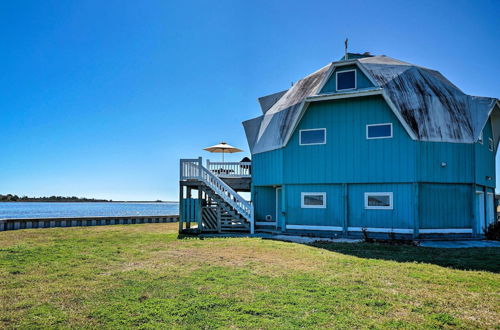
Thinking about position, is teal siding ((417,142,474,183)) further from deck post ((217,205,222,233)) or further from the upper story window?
deck post ((217,205,222,233))

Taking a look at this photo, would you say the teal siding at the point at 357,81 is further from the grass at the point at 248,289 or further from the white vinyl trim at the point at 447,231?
the grass at the point at 248,289

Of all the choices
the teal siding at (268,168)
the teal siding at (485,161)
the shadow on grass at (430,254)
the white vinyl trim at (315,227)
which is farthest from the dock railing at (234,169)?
the teal siding at (485,161)

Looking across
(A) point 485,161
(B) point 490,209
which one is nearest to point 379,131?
(A) point 485,161

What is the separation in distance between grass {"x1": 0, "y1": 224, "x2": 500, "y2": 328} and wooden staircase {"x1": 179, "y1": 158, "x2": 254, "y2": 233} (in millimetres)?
7010

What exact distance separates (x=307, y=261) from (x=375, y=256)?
7.53ft

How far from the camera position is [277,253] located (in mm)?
10977

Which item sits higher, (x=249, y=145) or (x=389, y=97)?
(x=389, y=97)

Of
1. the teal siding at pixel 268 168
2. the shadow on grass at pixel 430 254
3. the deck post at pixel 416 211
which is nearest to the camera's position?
the shadow on grass at pixel 430 254

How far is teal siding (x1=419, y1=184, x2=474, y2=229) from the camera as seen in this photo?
1498cm

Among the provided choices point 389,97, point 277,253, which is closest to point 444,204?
point 389,97

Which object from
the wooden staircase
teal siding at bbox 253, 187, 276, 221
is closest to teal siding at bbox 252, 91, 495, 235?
teal siding at bbox 253, 187, 276, 221

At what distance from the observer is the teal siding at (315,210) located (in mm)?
16172

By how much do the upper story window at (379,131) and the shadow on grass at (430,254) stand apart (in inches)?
187

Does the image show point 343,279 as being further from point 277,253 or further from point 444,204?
point 444,204
